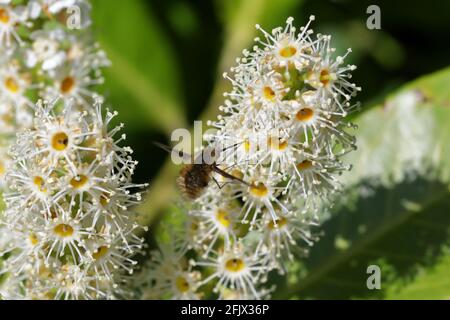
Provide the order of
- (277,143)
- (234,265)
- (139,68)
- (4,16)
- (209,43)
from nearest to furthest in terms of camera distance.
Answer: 1. (277,143)
2. (234,265)
3. (4,16)
4. (139,68)
5. (209,43)

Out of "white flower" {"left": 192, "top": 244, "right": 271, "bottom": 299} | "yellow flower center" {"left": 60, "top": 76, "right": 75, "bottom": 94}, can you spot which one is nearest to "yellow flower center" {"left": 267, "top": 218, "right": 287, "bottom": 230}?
"white flower" {"left": 192, "top": 244, "right": 271, "bottom": 299}

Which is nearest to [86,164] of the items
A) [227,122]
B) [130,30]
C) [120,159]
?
[120,159]

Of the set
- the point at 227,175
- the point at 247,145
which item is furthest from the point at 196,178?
the point at 247,145

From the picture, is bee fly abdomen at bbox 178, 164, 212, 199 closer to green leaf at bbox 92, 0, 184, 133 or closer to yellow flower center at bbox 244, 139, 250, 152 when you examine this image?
yellow flower center at bbox 244, 139, 250, 152

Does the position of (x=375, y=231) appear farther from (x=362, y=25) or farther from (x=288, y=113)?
(x=362, y=25)

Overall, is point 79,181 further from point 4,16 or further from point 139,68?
point 139,68

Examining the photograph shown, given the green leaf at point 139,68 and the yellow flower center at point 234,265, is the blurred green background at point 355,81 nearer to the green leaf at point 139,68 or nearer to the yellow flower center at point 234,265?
the green leaf at point 139,68

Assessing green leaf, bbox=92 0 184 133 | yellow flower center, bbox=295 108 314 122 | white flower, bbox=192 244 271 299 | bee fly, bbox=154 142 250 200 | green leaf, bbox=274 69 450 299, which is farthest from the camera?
green leaf, bbox=92 0 184 133

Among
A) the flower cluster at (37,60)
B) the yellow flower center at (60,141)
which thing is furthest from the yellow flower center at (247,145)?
the flower cluster at (37,60)
